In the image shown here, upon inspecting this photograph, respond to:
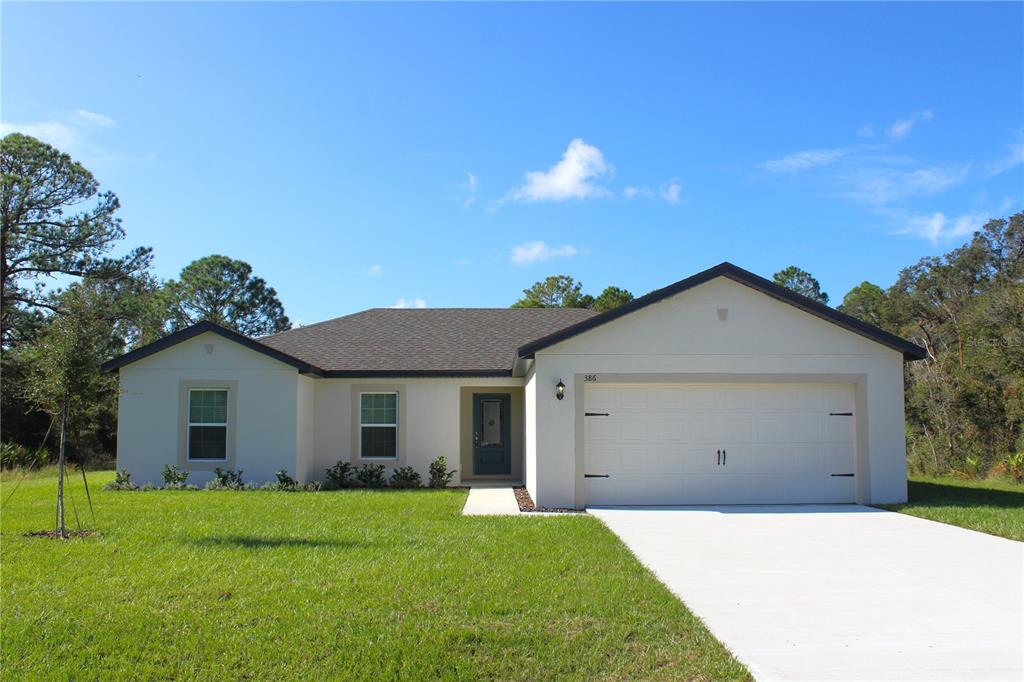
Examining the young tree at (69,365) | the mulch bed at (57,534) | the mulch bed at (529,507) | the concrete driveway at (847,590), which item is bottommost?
the concrete driveway at (847,590)

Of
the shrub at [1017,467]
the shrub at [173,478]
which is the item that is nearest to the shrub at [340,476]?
the shrub at [173,478]

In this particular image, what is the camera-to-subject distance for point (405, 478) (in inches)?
653

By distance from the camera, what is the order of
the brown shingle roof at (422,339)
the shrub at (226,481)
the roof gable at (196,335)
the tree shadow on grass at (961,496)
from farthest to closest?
A: the brown shingle roof at (422,339)
the roof gable at (196,335)
the shrub at (226,481)
the tree shadow on grass at (961,496)

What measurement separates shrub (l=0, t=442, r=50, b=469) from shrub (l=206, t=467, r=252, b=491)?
30.2 feet

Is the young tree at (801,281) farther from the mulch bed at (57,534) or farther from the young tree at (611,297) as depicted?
the mulch bed at (57,534)

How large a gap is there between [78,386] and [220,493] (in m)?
5.29

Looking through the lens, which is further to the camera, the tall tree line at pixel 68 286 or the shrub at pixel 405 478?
the tall tree line at pixel 68 286

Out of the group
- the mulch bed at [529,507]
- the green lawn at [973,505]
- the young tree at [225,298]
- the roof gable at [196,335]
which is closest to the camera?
the green lawn at [973,505]

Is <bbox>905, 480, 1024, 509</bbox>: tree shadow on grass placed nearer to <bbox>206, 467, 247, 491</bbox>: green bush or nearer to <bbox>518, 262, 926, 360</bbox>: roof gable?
<bbox>518, 262, 926, 360</bbox>: roof gable

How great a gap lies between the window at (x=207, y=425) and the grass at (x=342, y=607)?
18.9 feet

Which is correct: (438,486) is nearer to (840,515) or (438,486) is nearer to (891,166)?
(840,515)

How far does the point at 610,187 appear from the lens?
1953 cm

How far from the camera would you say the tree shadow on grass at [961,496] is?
12844mm

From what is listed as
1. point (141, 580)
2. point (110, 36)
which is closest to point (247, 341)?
point (110, 36)
